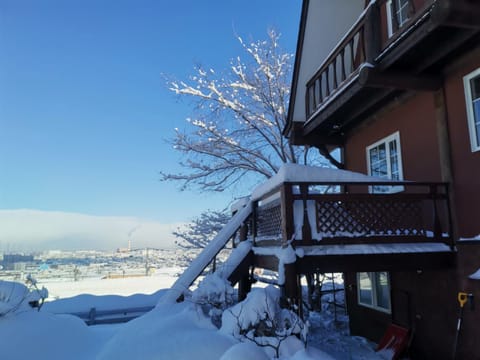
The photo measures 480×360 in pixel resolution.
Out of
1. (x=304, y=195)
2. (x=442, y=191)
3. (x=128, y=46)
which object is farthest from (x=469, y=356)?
(x=128, y=46)

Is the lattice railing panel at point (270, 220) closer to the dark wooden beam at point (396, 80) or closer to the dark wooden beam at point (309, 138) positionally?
the dark wooden beam at point (396, 80)

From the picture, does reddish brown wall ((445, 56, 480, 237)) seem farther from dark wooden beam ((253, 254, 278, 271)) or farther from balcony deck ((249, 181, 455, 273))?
dark wooden beam ((253, 254, 278, 271))

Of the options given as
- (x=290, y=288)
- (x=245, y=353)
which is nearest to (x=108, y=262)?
(x=290, y=288)

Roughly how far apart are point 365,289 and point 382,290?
77 centimetres

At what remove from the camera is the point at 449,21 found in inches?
151

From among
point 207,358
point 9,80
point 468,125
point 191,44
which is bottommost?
point 207,358

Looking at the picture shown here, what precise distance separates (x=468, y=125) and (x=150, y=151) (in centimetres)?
1519

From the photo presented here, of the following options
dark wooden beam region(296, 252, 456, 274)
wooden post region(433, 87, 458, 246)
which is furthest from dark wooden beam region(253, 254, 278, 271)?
wooden post region(433, 87, 458, 246)

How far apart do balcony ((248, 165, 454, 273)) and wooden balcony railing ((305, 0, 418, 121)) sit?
2127 millimetres

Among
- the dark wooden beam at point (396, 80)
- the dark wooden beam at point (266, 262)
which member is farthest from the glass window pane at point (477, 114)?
the dark wooden beam at point (266, 262)

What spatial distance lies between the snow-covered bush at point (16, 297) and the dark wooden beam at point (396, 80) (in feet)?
23.0

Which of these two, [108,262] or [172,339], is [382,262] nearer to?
[172,339]

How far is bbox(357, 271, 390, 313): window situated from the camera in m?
7.21

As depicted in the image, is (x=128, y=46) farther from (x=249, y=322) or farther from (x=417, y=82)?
(x=249, y=322)
